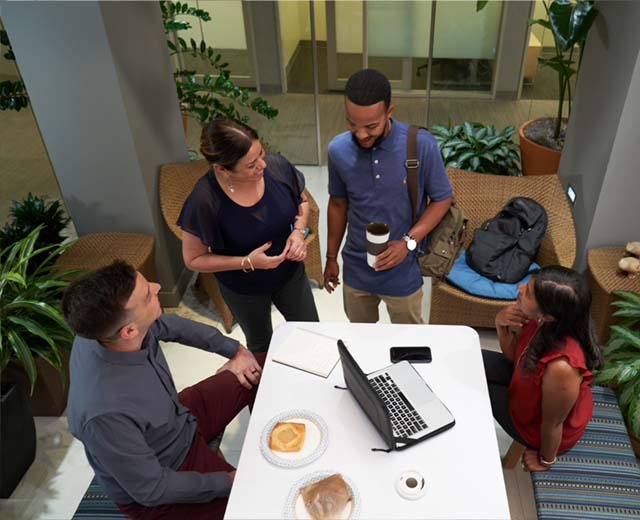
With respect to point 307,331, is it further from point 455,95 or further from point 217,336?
point 455,95

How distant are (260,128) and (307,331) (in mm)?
3579

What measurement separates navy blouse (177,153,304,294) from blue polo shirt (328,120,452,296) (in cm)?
22

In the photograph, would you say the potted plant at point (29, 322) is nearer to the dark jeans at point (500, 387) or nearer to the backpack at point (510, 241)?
the dark jeans at point (500, 387)

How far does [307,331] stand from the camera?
2305 mm

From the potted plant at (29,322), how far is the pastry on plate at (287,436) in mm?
1240

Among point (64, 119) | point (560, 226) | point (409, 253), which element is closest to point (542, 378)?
point (409, 253)

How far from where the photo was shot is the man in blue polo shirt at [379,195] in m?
2.04

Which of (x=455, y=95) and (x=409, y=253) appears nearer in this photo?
(x=409, y=253)

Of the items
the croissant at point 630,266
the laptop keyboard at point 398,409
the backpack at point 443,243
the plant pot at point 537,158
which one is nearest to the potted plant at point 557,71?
the plant pot at point 537,158

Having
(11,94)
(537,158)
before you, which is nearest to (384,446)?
(11,94)

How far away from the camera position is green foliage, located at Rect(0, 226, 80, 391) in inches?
98.2

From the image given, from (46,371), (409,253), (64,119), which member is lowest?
(46,371)

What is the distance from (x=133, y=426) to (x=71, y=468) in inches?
54.9

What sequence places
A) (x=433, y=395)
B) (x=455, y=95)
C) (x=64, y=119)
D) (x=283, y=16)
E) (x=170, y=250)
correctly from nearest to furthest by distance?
(x=433, y=395) < (x=64, y=119) < (x=170, y=250) < (x=283, y=16) < (x=455, y=95)
